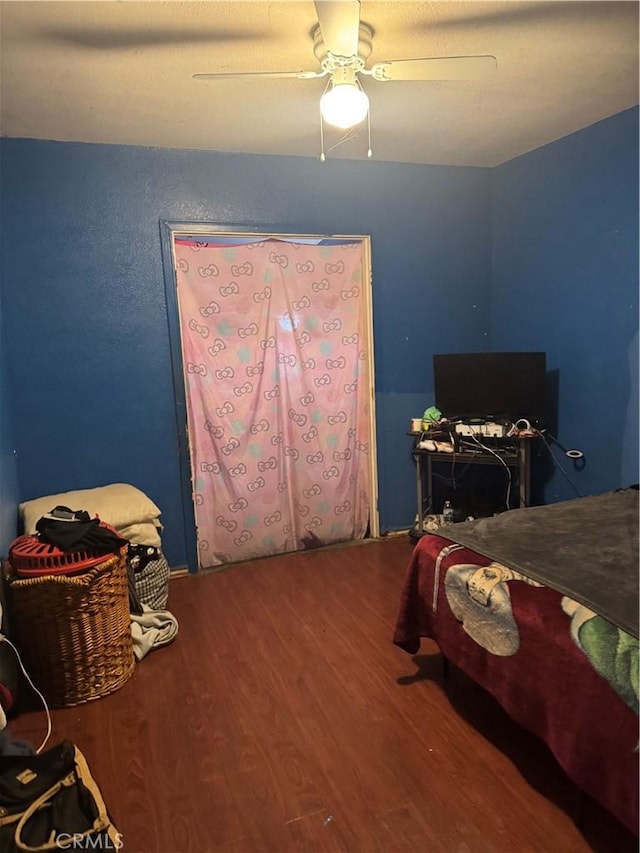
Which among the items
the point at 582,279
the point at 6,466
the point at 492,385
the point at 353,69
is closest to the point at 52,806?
the point at 6,466

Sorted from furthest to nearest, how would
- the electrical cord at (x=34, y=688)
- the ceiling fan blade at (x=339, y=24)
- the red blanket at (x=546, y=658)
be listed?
the electrical cord at (x=34, y=688)
the ceiling fan blade at (x=339, y=24)
the red blanket at (x=546, y=658)

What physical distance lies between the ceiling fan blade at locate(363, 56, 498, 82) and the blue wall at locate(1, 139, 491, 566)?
4.83 ft

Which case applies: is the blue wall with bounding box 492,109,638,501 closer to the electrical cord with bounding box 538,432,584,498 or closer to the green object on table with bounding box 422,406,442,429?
the electrical cord with bounding box 538,432,584,498

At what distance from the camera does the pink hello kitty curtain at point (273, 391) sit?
11.3 feet

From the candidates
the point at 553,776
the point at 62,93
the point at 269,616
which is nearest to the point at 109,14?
the point at 62,93

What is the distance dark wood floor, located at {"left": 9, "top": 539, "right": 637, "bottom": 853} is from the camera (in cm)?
171

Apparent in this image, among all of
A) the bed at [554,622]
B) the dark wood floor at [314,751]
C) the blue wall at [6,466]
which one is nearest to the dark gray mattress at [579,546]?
→ the bed at [554,622]

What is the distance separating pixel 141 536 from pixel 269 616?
0.78 meters

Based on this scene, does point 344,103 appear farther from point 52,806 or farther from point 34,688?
point 34,688

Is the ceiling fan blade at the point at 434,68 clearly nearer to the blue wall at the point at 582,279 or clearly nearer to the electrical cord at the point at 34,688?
the blue wall at the point at 582,279

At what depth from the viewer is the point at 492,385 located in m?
3.62

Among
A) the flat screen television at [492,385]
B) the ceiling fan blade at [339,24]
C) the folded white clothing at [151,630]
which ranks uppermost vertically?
the ceiling fan blade at [339,24]

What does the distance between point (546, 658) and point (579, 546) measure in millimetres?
599

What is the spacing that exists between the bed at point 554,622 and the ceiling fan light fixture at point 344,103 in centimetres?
166
